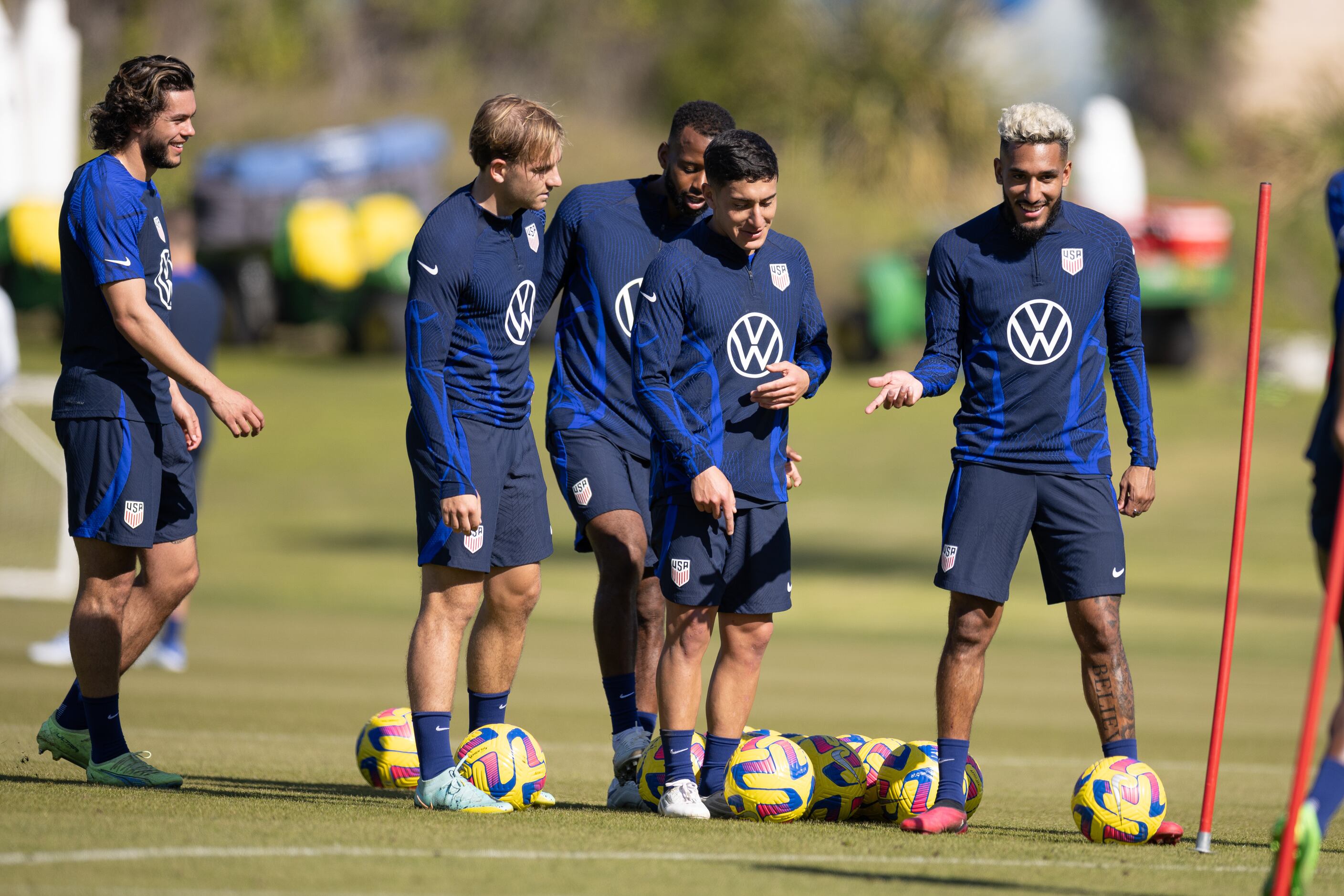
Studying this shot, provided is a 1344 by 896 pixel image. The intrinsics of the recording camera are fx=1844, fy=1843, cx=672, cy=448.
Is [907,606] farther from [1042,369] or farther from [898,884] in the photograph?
[898,884]

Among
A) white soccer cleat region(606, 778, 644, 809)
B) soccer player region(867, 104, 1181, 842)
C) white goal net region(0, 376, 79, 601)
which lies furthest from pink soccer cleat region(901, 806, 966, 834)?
white goal net region(0, 376, 79, 601)

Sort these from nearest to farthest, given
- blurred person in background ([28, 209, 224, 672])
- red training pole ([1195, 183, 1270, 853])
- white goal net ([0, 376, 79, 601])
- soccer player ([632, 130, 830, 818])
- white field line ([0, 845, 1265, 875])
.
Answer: white field line ([0, 845, 1265, 875]), red training pole ([1195, 183, 1270, 853]), soccer player ([632, 130, 830, 818]), blurred person in background ([28, 209, 224, 672]), white goal net ([0, 376, 79, 601])

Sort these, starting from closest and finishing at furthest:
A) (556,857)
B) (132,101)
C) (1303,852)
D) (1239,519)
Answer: (1303,852) < (556,857) < (1239,519) < (132,101)

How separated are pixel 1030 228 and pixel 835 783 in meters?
2.31

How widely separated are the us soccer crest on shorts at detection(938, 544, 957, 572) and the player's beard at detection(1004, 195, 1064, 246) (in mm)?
1203

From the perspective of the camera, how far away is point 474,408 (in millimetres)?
7184

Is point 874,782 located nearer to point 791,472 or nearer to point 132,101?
point 791,472

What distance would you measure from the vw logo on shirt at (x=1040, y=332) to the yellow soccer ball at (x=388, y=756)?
3.00 metres

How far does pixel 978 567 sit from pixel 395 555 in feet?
57.2

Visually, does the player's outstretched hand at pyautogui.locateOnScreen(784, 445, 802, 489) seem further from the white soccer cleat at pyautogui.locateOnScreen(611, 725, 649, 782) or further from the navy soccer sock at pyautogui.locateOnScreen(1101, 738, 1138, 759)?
the navy soccer sock at pyautogui.locateOnScreen(1101, 738, 1138, 759)

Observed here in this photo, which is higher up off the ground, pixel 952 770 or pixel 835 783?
pixel 952 770

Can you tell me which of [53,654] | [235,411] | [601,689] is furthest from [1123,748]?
[53,654]

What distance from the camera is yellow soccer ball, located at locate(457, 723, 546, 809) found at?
709 centimetres

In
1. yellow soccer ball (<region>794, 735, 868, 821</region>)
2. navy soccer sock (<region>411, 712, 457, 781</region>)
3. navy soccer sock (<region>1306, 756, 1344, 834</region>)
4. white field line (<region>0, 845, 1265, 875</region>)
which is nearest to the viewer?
navy soccer sock (<region>1306, 756, 1344, 834</region>)
